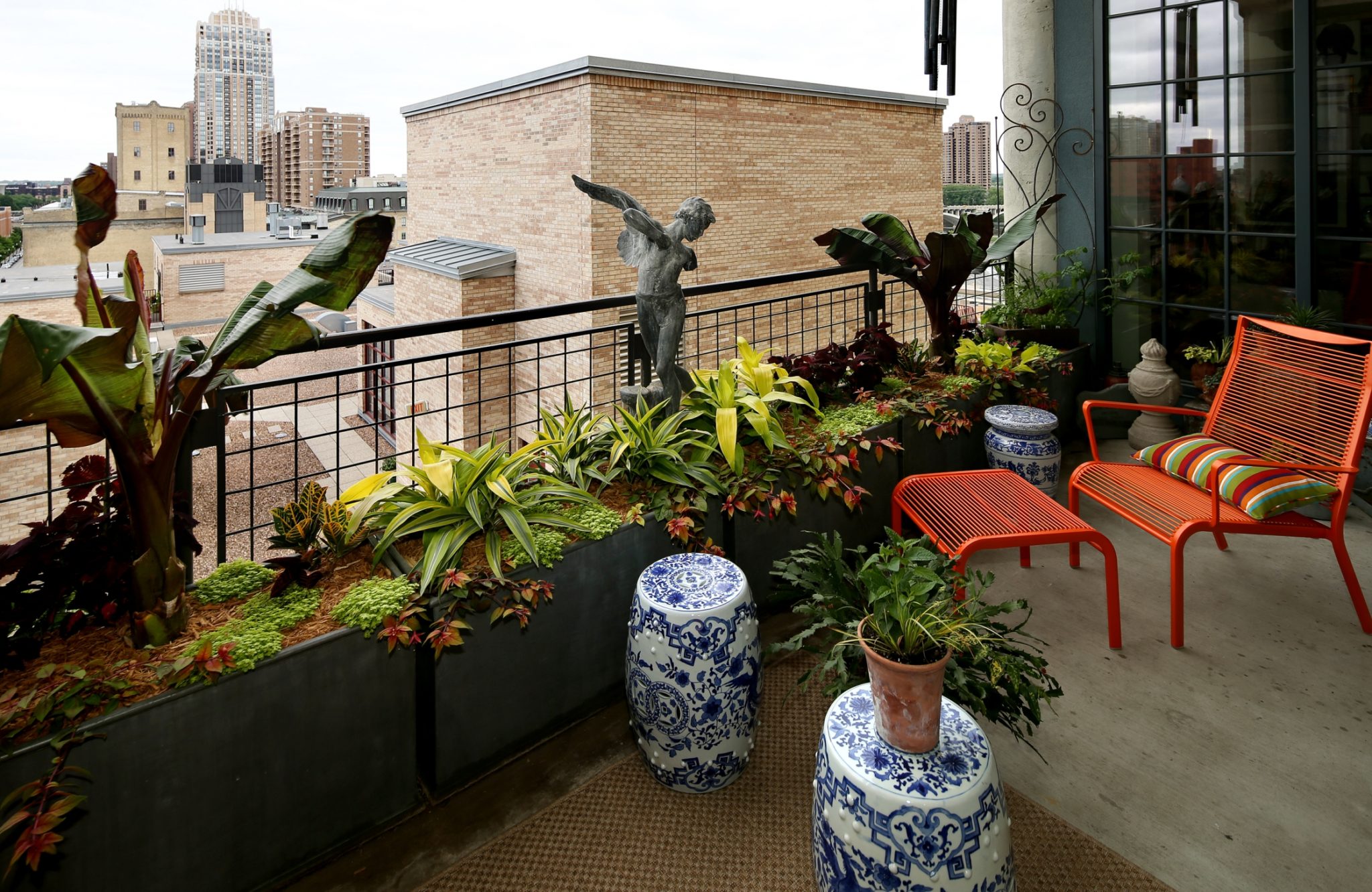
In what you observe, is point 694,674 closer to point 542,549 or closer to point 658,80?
point 542,549

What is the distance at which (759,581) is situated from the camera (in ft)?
9.53

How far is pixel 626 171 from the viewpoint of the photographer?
1312cm

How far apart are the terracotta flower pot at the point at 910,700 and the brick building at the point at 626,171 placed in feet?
33.1

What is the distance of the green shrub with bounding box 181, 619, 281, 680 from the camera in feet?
5.60

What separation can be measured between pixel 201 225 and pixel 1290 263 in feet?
90.8

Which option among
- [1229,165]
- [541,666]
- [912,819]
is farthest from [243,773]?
[1229,165]

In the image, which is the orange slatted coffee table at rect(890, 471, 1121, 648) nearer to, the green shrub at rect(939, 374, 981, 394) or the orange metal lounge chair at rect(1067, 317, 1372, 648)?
the orange metal lounge chair at rect(1067, 317, 1372, 648)

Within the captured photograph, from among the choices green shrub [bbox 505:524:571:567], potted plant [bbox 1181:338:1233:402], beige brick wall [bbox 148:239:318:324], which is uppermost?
beige brick wall [bbox 148:239:318:324]

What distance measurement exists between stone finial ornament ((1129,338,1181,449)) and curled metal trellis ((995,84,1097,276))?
1.17 m

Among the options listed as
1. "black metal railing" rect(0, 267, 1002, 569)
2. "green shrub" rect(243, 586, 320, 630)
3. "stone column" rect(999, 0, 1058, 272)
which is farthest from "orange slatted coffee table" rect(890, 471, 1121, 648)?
"black metal railing" rect(0, 267, 1002, 569)

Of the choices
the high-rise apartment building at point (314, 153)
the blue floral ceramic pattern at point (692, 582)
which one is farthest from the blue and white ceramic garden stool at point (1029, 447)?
the high-rise apartment building at point (314, 153)

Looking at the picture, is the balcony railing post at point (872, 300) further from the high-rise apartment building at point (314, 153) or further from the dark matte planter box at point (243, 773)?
the high-rise apartment building at point (314, 153)

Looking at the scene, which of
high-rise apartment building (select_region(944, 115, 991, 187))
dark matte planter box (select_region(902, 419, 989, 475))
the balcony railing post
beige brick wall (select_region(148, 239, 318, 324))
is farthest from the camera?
beige brick wall (select_region(148, 239, 318, 324))

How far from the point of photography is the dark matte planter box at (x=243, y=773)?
153 centimetres
